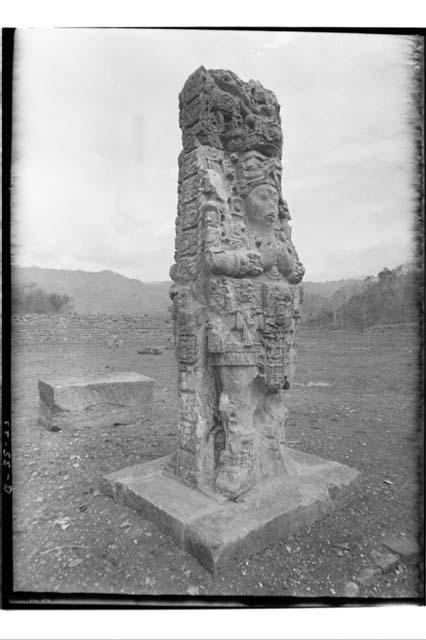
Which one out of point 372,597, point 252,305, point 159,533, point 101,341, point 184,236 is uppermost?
point 184,236

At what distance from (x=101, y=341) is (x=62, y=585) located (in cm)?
515

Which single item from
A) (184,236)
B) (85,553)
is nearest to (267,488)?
(85,553)

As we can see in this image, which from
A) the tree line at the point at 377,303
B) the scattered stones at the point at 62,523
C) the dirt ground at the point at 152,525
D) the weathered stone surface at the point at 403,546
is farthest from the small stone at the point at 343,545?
the scattered stones at the point at 62,523

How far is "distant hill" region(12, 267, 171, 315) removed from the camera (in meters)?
4.67

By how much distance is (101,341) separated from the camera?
7773 millimetres

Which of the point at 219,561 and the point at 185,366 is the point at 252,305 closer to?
the point at 185,366

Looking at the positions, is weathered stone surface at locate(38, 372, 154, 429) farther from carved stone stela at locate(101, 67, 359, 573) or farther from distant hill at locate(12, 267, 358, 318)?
carved stone stela at locate(101, 67, 359, 573)

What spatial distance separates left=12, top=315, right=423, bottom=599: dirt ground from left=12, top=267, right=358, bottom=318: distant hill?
476mm

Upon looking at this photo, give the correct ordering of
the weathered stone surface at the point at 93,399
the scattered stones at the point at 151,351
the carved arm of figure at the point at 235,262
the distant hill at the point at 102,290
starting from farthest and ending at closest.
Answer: the scattered stones at the point at 151,351, the weathered stone surface at the point at 93,399, the distant hill at the point at 102,290, the carved arm of figure at the point at 235,262

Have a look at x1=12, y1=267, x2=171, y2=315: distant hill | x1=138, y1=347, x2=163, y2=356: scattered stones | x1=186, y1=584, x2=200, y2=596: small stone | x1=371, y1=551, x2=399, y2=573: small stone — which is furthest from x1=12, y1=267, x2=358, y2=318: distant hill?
x1=371, y1=551, x2=399, y2=573: small stone

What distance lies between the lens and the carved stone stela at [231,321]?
3547 mm

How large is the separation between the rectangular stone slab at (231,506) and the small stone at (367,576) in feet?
1.74

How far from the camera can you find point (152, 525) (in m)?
3.39

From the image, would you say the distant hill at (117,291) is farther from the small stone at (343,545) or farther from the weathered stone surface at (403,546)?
the weathered stone surface at (403,546)
